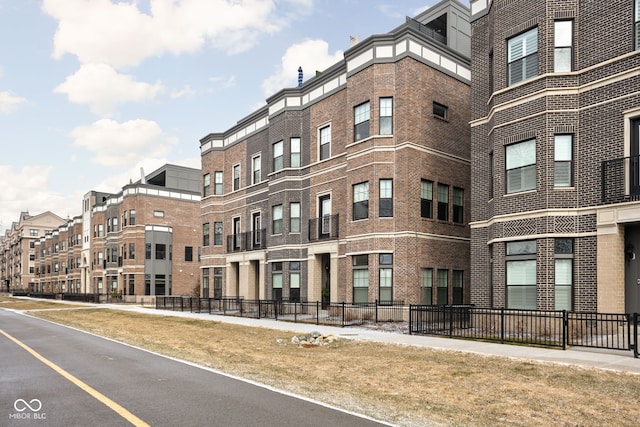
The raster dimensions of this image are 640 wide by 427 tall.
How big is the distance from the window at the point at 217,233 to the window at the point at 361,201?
16889mm

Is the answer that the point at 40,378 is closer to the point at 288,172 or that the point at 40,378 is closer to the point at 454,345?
the point at 454,345

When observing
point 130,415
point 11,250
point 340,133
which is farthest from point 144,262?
point 11,250

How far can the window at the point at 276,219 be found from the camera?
33.5 m

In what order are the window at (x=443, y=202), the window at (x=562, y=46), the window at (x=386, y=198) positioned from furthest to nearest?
the window at (x=443, y=202)
the window at (x=386, y=198)
the window at (x=562, y=46)

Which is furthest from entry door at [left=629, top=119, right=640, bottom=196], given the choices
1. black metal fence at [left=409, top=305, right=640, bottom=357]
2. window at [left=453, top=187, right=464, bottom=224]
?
window at [left=453, top=187, right=464, bottom=224]

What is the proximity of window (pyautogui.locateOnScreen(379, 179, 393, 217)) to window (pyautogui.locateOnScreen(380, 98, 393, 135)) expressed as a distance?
241 cm

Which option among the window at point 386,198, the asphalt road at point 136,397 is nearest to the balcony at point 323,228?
the window at point 386,198

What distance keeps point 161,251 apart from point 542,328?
48.8m

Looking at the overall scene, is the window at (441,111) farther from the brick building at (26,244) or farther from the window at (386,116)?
the brick building at (26,244)

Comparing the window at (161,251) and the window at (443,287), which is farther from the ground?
the window at (161,251)

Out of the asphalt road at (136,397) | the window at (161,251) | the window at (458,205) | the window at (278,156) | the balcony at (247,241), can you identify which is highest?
the window at (278,156)

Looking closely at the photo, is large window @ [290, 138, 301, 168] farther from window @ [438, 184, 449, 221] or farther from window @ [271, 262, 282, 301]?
window @ [438, 184, 449, 221]

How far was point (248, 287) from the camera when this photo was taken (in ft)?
121

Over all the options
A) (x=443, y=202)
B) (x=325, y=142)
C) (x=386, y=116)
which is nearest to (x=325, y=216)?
(x=325, y=142)
